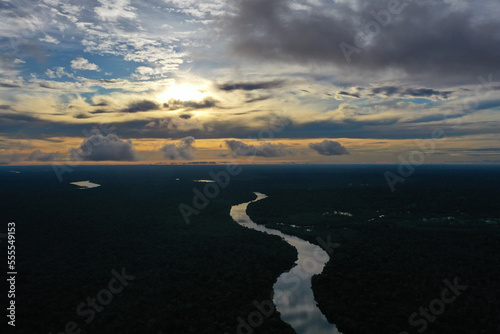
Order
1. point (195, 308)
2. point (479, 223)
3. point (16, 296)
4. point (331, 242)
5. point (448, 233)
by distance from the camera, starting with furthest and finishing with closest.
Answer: point (479, 223) < point (448, 233) < point (331, 242) < point (16, 296) < point (195, 308)

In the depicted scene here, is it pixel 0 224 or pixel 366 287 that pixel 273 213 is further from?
pixel 0 224

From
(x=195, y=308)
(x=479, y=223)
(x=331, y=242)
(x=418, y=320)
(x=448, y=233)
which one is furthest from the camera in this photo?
(x=479, y=223)

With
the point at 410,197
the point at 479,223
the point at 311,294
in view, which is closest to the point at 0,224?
the point at 311,294

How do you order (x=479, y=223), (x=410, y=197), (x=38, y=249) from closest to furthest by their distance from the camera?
(x=38, y=249) → (x=479, y=223) → (x=410, y=197)

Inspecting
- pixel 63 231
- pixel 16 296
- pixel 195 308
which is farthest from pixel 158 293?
pixel 63 231

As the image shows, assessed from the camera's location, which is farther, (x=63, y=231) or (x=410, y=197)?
(x=410, y=197)

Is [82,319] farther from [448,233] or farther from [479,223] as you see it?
[479,223]
